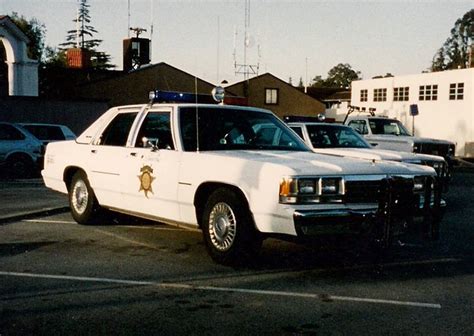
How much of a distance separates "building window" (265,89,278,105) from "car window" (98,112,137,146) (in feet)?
136

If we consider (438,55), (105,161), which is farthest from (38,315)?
(438,55)

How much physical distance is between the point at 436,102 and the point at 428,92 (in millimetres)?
1215

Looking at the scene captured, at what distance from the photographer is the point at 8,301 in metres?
5.32

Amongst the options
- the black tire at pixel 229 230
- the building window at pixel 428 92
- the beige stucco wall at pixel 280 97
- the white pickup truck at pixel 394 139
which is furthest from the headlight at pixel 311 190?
the beige stucco wall at pixel 280 97

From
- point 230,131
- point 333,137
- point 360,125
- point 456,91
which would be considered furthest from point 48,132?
point 456,91

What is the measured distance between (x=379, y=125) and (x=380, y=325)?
12190 mm

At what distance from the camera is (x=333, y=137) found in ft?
39.8

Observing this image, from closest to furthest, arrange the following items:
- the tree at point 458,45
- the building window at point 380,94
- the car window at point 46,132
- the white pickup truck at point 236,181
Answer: the white pickup truck at point 236,181, the car window at point 46,132, the building window at point 380,94, the tree at point 458,45

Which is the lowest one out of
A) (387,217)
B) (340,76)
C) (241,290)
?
(241,290)

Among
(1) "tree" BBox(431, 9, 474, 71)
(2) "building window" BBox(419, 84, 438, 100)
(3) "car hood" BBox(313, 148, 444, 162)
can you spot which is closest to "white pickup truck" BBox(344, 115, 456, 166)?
(3) "car hood" BBox(313, 148, 444, 162)

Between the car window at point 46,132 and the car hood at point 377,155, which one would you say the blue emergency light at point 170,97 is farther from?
the car window at point 46,132

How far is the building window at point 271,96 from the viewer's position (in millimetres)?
49625

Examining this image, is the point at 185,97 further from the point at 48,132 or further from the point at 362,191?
the point at 48,132

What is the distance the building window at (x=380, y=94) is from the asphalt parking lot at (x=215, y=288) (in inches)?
1562
